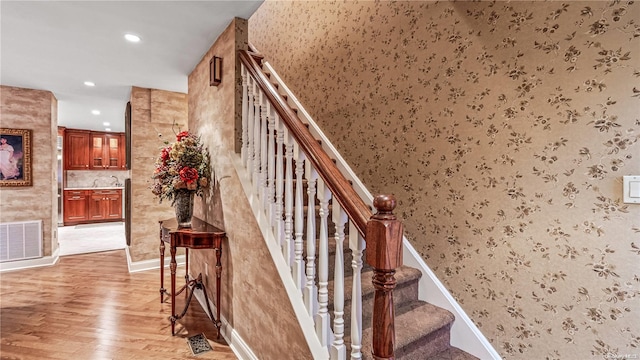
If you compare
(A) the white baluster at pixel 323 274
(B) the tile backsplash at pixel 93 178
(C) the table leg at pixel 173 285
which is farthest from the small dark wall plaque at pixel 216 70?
(B) the tile backsplash at pixel 93 178

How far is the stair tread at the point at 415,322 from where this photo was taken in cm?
150

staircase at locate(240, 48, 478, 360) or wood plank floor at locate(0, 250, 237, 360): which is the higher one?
staircase at locate(240, 48, 478, 360)

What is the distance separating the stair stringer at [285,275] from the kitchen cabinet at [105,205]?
24.0ft

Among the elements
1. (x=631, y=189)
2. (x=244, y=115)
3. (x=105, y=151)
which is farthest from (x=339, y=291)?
(x=105, y=151)

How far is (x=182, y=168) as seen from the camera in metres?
2.38

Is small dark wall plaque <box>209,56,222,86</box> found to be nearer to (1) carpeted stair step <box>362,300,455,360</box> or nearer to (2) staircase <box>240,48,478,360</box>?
(2) staircase <box>240,48,478,360</box>

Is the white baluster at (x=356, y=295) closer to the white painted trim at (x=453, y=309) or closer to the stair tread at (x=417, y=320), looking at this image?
the stair tread at (x=417, y=320)

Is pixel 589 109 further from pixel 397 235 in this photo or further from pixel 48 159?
pixel 48 159

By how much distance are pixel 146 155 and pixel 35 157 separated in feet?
5.14

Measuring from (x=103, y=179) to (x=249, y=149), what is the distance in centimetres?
814

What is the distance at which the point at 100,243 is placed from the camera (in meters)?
5.43

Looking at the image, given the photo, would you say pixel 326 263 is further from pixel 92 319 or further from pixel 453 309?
pixel 92 319

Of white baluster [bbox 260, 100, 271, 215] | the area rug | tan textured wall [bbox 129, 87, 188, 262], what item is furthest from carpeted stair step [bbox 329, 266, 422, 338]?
tan textured wall [bbox 129, 87, 188, 262]

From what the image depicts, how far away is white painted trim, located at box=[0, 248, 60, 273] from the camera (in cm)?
389
